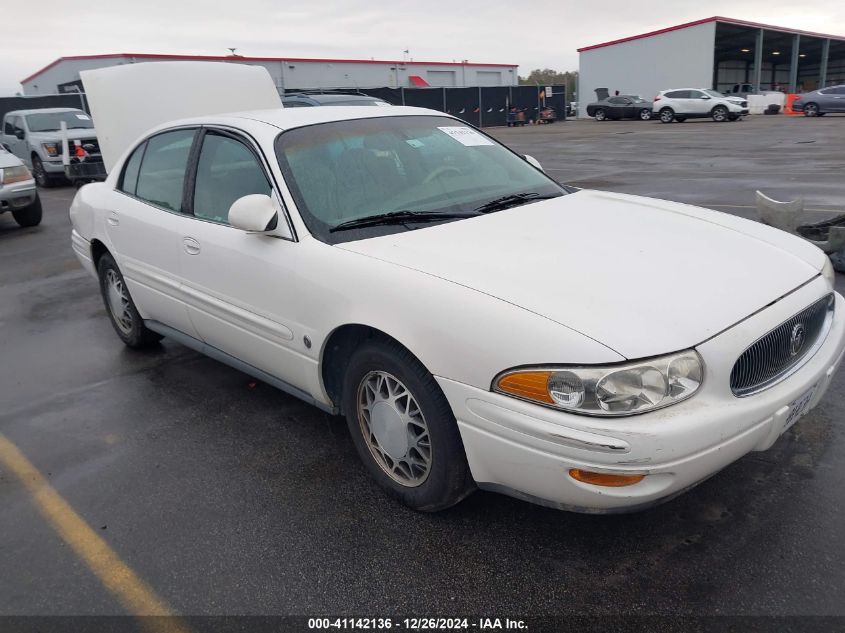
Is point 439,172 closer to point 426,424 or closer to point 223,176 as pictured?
point 223,176

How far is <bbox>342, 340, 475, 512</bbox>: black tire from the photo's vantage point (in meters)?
2.54

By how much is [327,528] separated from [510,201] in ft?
6.01

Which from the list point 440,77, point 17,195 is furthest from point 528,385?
point 440,77

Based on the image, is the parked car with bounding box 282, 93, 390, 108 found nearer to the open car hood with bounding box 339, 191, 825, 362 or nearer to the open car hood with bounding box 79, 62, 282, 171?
the open car hood with bounding box 79, 62, 282, 171

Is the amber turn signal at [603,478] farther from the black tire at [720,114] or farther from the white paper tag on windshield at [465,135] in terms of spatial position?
the black tire at [720,114]

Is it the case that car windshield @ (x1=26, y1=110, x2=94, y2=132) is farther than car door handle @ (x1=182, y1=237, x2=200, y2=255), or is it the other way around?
car windshield @ (x1=26, y1=110, x2=94, y2=132)

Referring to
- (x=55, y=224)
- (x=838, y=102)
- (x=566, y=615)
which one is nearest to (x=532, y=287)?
(x=566, y=615)

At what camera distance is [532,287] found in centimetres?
246

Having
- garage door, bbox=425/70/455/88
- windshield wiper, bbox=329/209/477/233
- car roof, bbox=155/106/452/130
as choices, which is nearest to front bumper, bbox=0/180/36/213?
car roof, bbox=155/106/452/130

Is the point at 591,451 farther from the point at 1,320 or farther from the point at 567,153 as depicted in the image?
the point at 567,153

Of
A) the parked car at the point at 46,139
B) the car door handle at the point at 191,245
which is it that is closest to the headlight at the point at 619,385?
the car door handle at the point at 191,245

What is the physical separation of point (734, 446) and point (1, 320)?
6062mm

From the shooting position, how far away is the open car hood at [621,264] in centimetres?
229

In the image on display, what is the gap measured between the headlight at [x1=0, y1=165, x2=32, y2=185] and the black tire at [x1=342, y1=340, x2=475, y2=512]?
915cm
